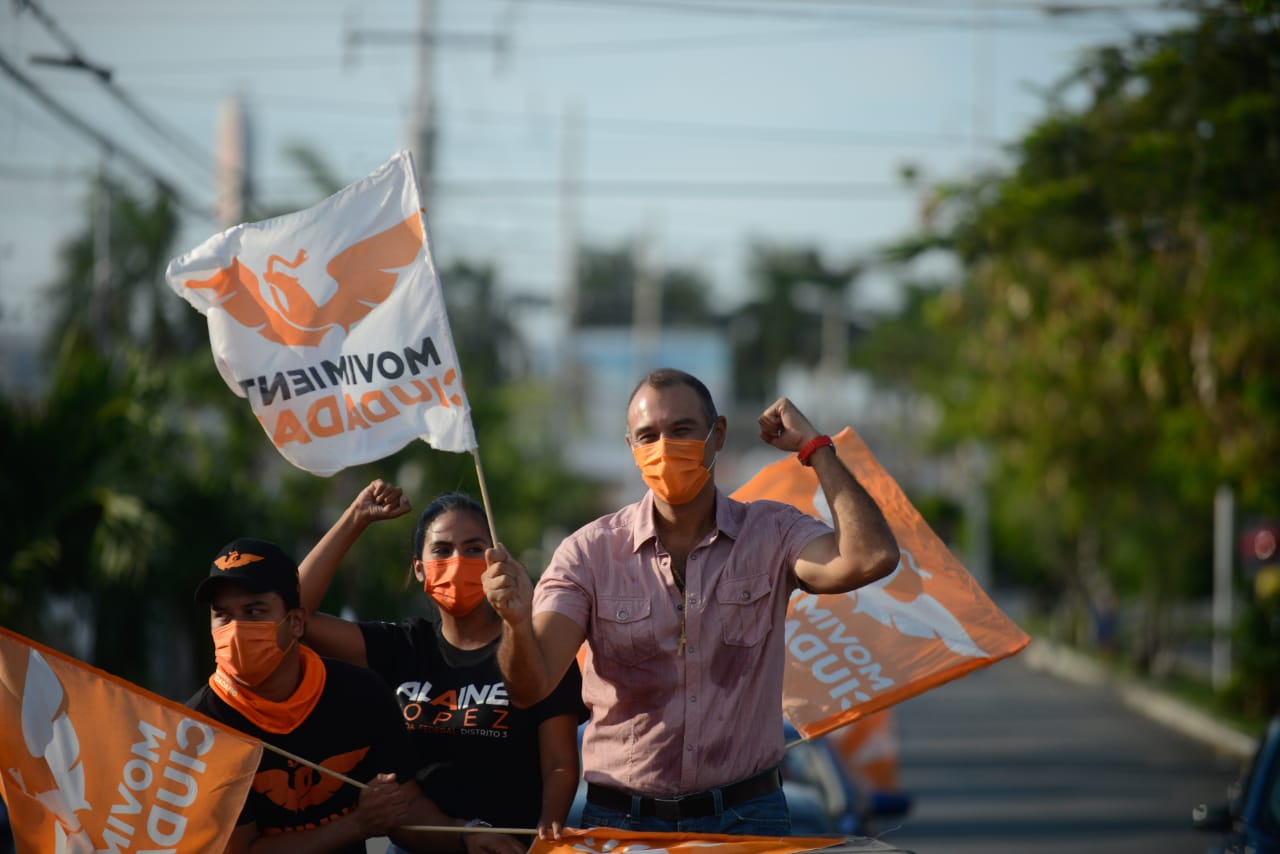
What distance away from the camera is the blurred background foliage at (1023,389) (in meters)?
12.1

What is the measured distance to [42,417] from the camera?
1202 cm

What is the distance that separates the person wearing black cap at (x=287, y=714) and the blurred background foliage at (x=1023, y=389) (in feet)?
7.94

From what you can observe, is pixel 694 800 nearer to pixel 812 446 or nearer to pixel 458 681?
pixel 458 681

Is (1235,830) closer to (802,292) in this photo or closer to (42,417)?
(42,417)

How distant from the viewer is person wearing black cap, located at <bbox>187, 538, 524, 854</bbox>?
4559mm

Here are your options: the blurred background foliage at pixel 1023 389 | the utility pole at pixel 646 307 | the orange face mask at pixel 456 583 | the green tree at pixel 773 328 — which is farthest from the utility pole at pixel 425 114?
the green tree at pixel 773 328

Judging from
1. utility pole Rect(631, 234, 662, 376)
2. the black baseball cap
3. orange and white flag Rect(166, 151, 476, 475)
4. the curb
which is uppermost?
utility pole Rect(631, 234, 662, 376)

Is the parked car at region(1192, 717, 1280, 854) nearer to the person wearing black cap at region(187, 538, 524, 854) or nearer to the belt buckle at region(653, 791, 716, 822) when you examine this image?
the belt buckle at region(653, 791, 716, 822)

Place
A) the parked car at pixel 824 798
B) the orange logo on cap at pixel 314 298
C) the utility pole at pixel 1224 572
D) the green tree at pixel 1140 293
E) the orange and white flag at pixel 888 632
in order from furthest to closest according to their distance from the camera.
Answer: the utility pole at pixel 1224 572
the green tree at pixel 1140 293
the parked car at pixel 824 798
the orange and white flag at pixel 888 632
the orange logo on cap at pixel 314 298

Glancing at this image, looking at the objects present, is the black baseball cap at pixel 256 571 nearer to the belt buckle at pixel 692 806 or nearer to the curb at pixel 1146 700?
the belt buckle at pixel 692 806

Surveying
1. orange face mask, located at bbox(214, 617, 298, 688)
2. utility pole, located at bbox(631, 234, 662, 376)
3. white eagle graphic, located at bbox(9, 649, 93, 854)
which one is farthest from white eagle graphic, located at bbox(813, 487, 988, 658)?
utility pole, located at bbox(631, 234, 662, 376)

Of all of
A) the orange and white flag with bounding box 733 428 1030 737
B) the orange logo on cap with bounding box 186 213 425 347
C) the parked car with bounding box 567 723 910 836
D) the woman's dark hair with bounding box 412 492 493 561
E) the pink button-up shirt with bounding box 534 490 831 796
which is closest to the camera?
the pink button-up shirt with bounding box 534 490 831 796

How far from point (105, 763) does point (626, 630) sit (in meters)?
1.47

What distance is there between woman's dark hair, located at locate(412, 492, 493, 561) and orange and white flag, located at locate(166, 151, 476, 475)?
21 cm
